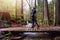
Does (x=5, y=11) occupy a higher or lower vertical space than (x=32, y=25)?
higher

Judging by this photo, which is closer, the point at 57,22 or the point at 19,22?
the point at 19,22

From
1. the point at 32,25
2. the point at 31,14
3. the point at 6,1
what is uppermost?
the point at 6,1

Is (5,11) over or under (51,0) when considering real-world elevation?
under

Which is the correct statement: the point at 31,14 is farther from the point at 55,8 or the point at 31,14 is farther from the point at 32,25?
the point at 55,8

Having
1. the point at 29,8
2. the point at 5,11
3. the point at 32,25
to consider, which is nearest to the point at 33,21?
the point at 32,25

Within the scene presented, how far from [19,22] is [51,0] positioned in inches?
90.6

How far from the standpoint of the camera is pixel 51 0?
1016cm

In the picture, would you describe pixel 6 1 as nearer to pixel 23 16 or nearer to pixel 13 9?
pixel 13 9

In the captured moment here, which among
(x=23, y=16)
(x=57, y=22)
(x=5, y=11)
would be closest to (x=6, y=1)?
(x=5, y=11)

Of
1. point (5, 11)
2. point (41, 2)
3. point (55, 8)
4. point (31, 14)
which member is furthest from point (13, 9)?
point (55, 8)

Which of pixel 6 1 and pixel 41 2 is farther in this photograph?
pixel 41 2

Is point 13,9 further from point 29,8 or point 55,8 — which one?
point 55,8

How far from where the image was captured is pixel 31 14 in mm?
9477

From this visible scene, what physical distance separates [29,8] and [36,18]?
2.33 ft
